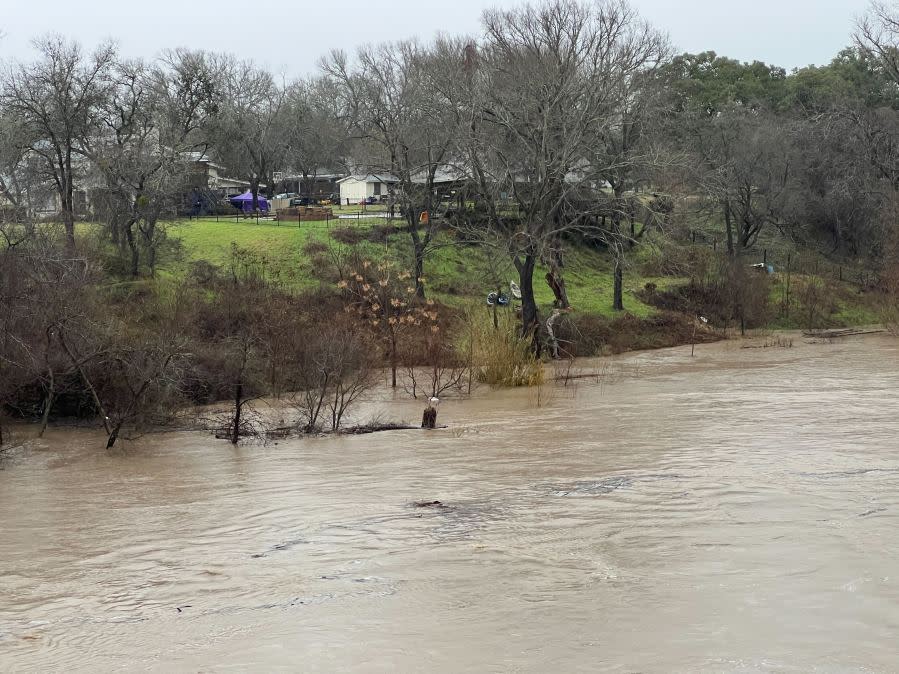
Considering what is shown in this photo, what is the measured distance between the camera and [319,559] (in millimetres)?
13266

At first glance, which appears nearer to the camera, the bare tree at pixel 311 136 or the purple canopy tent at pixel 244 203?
the purple canopy tent at pixel 244 203

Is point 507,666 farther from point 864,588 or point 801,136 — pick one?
point 801,136

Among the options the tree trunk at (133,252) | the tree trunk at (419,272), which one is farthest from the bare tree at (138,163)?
the tree trunk at (419,272)

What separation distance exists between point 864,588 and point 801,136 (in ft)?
194

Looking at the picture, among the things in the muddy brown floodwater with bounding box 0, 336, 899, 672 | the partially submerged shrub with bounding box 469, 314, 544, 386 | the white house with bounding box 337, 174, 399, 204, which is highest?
the white house with bounding box 337, 174, 399, 204

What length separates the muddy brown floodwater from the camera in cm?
1017

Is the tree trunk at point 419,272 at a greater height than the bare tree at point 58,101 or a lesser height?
lesser

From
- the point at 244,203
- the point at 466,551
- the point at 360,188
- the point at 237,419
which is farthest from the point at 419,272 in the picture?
the point at 466,551

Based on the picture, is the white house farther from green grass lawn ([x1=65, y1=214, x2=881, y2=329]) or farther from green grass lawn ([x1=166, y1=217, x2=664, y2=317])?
green grass lawn ([x1=166, y1=217, x2=664, y2=317])

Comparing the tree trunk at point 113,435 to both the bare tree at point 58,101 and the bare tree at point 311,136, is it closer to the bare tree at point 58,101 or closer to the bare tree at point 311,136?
the bare tree at point 58,101

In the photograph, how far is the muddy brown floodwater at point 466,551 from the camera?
10.2 m

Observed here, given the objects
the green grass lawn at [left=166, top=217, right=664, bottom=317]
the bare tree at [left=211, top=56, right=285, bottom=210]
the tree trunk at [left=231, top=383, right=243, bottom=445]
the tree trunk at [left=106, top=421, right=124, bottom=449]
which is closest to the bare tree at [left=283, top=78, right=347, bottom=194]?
the bare tree at [left=211, top=56, right=285, bottom=210]

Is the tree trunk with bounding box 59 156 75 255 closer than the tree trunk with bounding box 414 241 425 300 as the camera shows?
Yes

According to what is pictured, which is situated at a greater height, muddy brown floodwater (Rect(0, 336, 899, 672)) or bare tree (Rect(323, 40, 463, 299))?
bare tree (Rect(323, 40, 463, 299))
